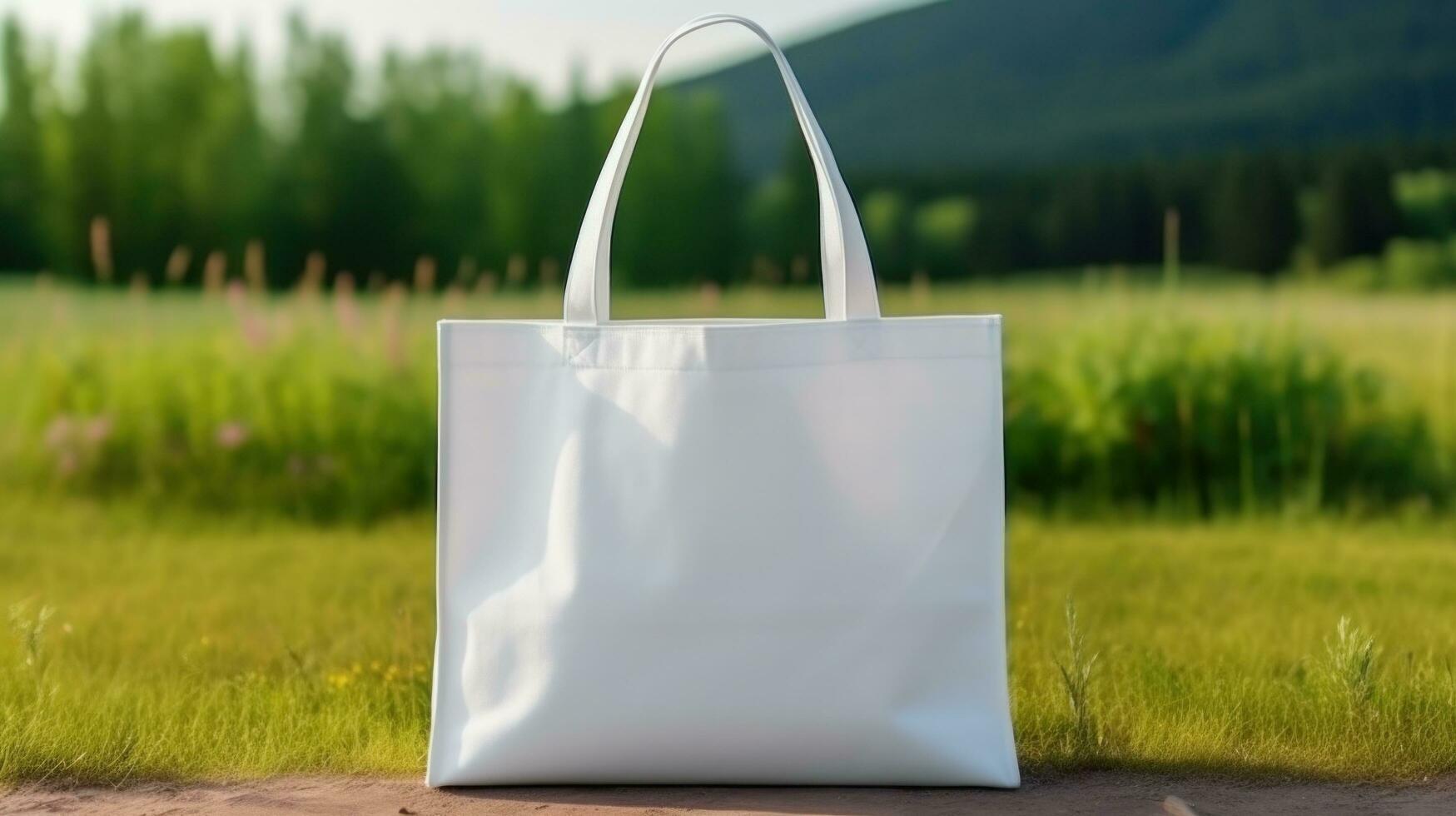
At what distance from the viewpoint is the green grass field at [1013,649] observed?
6.95ft

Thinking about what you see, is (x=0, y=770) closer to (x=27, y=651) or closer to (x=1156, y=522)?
(x=27, y=651)

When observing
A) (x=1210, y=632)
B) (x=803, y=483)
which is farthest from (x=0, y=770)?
(x=1210, y=632)

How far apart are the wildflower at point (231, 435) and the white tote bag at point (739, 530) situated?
11.0ft

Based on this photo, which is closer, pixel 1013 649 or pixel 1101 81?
pixel 1013 649

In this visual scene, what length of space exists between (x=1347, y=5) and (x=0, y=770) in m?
9.11

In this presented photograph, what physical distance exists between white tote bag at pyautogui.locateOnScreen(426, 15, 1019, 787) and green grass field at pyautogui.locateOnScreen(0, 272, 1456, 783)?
334 millimetres

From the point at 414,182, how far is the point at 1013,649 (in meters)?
10.9

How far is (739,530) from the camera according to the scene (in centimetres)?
184

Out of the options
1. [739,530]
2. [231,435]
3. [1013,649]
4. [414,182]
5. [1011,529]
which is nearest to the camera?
[739,530]

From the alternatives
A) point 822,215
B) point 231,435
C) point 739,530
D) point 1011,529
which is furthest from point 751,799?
point 231,435

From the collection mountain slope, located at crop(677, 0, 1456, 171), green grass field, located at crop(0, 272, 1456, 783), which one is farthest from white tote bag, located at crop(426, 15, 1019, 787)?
mountain slope, located at crop(677, 0, 1456, 171)

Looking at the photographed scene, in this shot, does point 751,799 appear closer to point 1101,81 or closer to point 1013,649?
point 1013,649

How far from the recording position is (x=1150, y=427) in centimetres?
484

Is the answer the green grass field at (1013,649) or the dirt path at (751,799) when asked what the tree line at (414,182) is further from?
the dirt path at (751,799)
